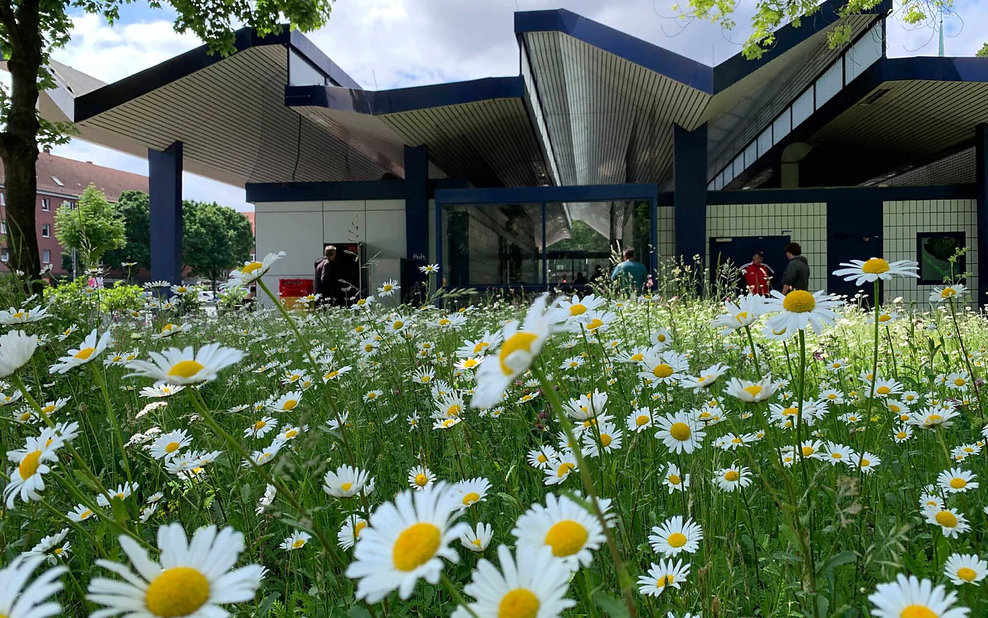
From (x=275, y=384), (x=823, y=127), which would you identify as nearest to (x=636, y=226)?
(x=823, y=127)

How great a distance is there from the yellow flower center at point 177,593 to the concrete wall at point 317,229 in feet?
61.3

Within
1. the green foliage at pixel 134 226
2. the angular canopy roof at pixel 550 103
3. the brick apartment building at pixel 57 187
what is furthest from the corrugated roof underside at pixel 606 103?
the brick apartment building at pixel 57 187

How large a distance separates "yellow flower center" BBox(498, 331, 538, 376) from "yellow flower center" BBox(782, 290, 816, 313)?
961 mm

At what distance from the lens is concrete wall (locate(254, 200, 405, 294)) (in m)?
19.2

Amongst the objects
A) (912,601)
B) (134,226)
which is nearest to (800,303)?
(912,601)

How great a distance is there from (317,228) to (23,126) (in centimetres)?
1390

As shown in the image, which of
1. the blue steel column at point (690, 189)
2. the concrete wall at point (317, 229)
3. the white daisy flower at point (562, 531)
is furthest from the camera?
the concrete wall at point (317, 229)

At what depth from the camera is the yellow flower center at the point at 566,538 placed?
0.68 metres

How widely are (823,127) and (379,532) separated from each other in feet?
62.9

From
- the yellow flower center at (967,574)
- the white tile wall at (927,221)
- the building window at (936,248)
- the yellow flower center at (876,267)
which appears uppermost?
the white tile wall at (927,221)

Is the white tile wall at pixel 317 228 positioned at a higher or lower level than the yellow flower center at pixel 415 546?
higher

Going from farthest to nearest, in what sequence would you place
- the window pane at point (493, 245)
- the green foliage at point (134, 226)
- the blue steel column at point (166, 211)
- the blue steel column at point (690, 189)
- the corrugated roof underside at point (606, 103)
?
the green foliage at point (134, 226) → the blue steel column at point (166, 211) → the blue steel column at point (690, 189) → the window pane at point (493, 245) → the corrugated roof underside at point (606, 103)

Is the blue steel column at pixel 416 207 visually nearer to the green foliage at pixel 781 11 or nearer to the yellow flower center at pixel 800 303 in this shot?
the green foliage at pixel 781 11

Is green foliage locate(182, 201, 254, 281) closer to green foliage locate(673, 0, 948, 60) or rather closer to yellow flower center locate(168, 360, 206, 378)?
green foliage locate(673, 0, 948, 60)
